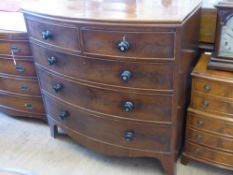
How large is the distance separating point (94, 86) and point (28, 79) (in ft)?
2.36

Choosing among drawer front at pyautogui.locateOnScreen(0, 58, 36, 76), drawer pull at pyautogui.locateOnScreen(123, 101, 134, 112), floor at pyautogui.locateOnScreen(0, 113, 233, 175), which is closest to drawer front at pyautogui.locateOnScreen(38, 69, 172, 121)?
drawer pull at pyautogui.locateOnScreen(123, 101, 134, 112)

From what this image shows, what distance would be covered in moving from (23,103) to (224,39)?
4.86ft

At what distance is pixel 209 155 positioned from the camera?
158 cm

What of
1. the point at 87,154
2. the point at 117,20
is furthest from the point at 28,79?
the point at 117,20

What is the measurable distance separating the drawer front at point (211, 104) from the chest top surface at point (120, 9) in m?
0.46

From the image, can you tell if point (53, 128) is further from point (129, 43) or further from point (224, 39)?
point (224, 39)

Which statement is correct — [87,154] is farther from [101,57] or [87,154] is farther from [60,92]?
[101,57]

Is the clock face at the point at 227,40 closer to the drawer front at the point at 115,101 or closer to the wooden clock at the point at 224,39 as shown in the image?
the wooden clock at the point at 224,39

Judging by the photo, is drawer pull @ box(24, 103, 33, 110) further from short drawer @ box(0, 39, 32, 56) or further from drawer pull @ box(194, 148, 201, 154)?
drawer pull @ box(194, 148, 201, 154)

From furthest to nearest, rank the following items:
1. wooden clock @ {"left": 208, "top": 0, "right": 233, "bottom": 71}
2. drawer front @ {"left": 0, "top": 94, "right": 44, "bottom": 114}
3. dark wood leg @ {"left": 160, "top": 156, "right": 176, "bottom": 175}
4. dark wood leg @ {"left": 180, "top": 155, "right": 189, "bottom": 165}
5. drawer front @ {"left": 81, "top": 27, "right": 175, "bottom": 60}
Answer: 1. drawer front @ {"left": 0, "top": 94, "right": 44, "bottom": 114}
2. dark wood leg @ {"left": 180, "top": 155, "right": 189, "bottom": 165}
3. dark wood leg @ {"left": 160, "top": 156, "right": 176, "bottom": 175}
4. wooden clock @ {"left": 208, "top": 0, "right": 233, "bottom": 71}
5. drawer front @ {"left": 81, "top": 27, "right": 175, "bottom": 60}

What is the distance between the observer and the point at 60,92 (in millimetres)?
1669

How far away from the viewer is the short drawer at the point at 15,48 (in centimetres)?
184

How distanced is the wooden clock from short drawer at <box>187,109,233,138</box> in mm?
273

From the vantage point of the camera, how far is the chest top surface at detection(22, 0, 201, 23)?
1218 millimetres
